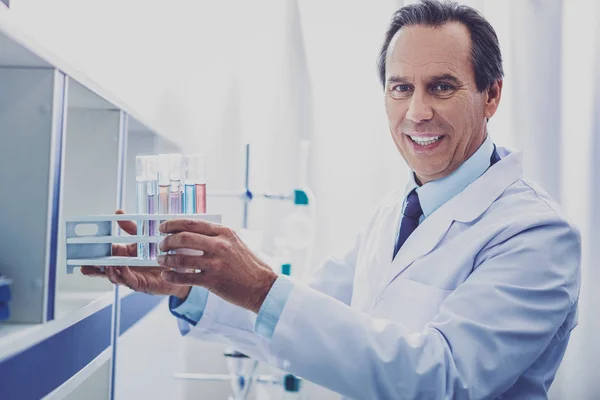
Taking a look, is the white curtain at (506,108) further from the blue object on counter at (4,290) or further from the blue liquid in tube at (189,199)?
the blue object on counter at (4,290)

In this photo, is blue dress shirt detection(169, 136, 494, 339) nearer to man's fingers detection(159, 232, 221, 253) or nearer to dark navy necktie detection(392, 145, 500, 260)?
dark navy necktie detection(392, 145, 500, 260)

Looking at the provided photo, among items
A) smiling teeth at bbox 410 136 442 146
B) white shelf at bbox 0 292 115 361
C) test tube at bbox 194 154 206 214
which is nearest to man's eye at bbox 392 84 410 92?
smiling teeth at bbox 410 136 442 146

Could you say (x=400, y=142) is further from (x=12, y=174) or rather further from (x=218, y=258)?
(x=12, y=174)

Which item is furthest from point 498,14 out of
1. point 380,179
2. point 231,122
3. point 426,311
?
point 426,311

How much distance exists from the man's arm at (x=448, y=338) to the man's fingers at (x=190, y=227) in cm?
20

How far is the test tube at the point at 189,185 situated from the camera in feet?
3.18

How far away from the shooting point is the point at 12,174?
3.11ft

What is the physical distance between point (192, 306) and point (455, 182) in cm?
66

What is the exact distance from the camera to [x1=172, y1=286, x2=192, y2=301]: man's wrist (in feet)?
4.17

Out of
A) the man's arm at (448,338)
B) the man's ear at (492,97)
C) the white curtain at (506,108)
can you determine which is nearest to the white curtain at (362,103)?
the white curtain at (506,108)

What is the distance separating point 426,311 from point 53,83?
31.4 inches

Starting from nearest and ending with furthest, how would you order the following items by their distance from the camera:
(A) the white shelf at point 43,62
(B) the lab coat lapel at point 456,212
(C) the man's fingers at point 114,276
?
(A) the white shelf at point 43,62
(C) the man's fingers at point 114,276
(B) the lab coat lapel at point 456,212

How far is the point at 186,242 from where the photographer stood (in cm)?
84

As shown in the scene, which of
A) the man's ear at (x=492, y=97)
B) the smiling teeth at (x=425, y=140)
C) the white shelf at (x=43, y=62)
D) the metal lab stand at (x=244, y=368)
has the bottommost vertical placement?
the metal lab stand at (x=244, y=368)
